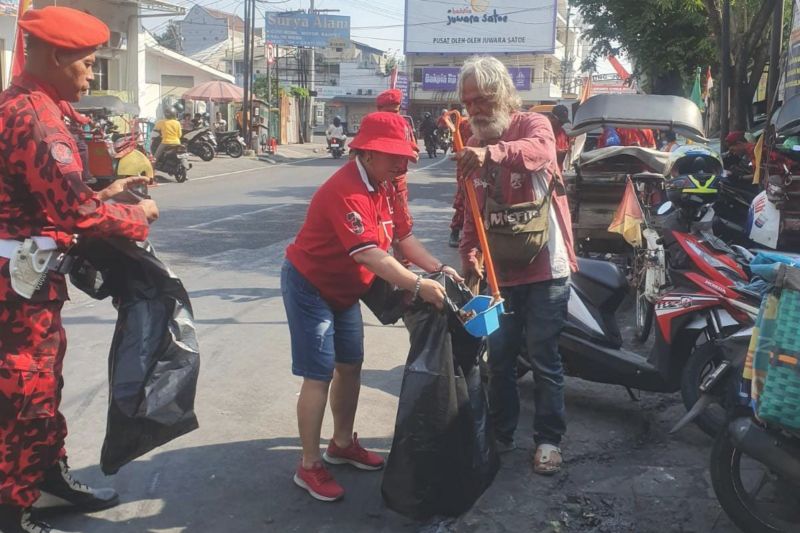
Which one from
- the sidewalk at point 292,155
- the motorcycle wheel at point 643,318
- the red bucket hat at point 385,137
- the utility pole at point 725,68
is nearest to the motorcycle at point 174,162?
the sidewalk at point 292,155

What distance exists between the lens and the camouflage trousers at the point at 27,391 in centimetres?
268

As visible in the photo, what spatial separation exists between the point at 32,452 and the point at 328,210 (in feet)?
4.66

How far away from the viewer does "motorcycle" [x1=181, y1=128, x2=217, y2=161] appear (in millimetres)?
22656

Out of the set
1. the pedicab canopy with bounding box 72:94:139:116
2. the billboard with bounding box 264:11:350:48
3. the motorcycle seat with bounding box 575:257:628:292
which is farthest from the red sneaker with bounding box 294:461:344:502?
the billboard with bounding box 264:11:350:48

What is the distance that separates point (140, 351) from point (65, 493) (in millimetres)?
755

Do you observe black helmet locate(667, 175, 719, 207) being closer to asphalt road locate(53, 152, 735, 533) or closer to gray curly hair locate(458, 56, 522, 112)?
asphalt road locate(53, 152, 735, 533)

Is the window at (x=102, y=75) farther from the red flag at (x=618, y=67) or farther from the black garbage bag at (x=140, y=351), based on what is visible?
the black garbage bag at (x=140, y=351)

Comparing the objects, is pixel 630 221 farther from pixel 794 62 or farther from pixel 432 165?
pixel 432 165

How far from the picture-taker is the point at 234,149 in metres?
26.2

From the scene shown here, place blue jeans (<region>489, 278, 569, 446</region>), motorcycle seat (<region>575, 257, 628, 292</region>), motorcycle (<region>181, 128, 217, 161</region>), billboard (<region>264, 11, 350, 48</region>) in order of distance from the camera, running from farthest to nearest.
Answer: billboard (<region>264, 11, 350, 48</region>), motorcycle (<region>181, 128, 217, 161</region>), motorcycle seat (<region>575, 257, 628, 292</region>), blue jeans (<region>489, 278, 569, 446</region>)

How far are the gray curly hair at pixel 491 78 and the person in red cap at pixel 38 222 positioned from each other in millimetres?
1462

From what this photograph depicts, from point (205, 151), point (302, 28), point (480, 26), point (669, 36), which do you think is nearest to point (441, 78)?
point (480, 26)

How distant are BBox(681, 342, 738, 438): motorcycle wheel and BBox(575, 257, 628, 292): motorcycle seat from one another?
2.30ft

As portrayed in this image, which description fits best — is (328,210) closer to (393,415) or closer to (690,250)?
(393,415)
